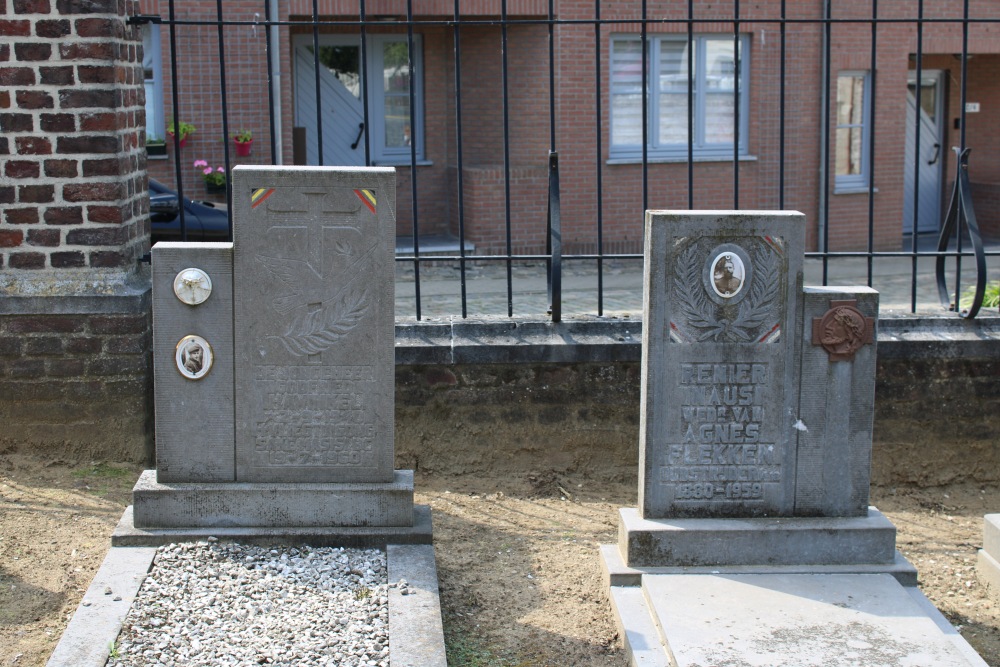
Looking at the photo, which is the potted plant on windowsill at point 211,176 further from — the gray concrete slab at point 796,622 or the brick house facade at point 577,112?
the gray concrete slab at point 796,622

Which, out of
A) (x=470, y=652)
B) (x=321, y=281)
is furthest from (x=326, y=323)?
(x=470, y=652)

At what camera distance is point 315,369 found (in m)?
4.56

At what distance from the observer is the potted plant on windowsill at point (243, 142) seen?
13297 mm

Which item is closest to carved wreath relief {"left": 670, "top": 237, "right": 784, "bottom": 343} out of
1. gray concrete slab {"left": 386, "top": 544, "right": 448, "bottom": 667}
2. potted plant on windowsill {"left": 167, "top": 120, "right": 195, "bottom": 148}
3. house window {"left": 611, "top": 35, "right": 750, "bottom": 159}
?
gray concrete slab {"left": 386, "top": 544, "right": 448, "bottom": 667}

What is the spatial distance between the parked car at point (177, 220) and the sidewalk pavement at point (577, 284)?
72.1 inches

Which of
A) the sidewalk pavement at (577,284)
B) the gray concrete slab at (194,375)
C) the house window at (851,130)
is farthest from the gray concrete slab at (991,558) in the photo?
the house window at (851,130)

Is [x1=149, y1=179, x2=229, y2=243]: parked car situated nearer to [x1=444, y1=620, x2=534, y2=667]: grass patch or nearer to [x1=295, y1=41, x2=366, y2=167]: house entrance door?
[x1=295, y1=41, x2=366, y2=167]: house entrance door

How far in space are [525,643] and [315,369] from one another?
1336mm

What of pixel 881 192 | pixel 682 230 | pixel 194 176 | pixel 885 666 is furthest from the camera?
pixel 881 192

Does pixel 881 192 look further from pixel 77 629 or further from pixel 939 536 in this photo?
pixel 77 629

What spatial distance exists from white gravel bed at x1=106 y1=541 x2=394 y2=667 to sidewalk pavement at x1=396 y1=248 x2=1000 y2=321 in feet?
18.8

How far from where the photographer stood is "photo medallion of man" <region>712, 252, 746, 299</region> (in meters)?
4.41

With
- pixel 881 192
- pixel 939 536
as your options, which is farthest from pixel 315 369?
pixel 881 192

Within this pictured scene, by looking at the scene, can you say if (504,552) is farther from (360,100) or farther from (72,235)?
(360,100)
